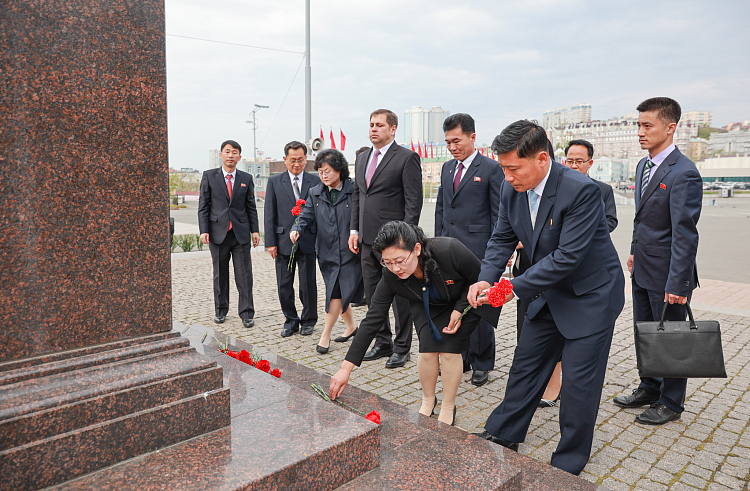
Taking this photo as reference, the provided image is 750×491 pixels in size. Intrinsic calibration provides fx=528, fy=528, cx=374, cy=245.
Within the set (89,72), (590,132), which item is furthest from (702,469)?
(590,132)

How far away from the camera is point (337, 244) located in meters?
5.29

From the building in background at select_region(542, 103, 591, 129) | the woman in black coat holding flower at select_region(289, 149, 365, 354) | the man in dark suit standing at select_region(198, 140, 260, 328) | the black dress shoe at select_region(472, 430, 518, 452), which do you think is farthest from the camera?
the building in background at select_region(542, 103, 591, 129)

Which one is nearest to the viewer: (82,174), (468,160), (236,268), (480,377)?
(82,174)

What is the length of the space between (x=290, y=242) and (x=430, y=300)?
2.79 metres

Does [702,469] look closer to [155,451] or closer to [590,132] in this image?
[155,451]

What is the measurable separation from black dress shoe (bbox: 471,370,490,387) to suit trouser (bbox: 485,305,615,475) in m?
1.22

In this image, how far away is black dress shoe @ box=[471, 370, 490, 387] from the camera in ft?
14.0

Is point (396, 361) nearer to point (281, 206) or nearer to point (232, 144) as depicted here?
point (281, 206)

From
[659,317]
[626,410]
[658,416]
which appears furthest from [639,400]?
[659,317]

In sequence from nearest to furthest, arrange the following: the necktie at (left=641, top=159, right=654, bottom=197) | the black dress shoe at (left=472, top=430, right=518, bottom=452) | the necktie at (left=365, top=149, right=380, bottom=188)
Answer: the black dress shoe at (left=472, top=430, right=518, bottom=452), the necktie at (left=641, top=159, right=654, bottom=197), the necktie at (left=365, top=149, right=380, bottom=188)

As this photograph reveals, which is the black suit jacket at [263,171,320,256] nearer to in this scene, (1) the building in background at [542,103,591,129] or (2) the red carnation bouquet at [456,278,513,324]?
(2) the red carnation bouquet at [456,278,513,324]

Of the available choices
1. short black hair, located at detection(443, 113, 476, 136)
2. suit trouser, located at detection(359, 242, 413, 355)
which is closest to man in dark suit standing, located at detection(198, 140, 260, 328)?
suit trouser, located at detection(359, 242, 413, 355)

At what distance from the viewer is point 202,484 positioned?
2.00 metres

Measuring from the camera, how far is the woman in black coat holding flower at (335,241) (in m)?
5.15
